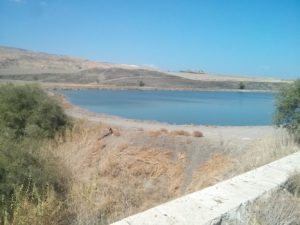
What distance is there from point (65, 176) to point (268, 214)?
7465 mm

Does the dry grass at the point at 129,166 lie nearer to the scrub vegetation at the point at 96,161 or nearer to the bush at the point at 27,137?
the scrub vegetation at the point at 96,161

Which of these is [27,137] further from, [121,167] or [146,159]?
[146,159]

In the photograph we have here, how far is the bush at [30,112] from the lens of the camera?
59.6ft

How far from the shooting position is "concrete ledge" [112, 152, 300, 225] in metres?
4.03

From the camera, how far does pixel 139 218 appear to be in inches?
160

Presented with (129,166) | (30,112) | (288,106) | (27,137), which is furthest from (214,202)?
(30,112)

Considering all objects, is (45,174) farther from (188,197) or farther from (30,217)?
(188,197)

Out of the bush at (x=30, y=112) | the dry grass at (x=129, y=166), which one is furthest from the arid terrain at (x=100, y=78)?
the dry grass at (x=129, y=166)

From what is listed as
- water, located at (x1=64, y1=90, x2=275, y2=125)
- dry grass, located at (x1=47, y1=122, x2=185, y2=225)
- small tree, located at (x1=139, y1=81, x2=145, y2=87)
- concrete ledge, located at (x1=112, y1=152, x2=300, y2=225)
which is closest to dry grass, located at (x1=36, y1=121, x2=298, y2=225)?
dry grass, located at (x1=47, y1=122, x2=185, y2=225)

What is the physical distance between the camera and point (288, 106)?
38.0ft

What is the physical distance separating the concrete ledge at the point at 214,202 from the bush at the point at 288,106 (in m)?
5.74

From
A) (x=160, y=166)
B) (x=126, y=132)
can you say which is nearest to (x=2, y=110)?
(x=126, y=132)

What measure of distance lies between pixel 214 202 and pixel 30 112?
16729mm

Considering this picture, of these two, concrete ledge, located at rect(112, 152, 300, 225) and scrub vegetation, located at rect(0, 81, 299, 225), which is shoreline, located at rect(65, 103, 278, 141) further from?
concrete ledge, located at rect(112, 152, 300, 225)
